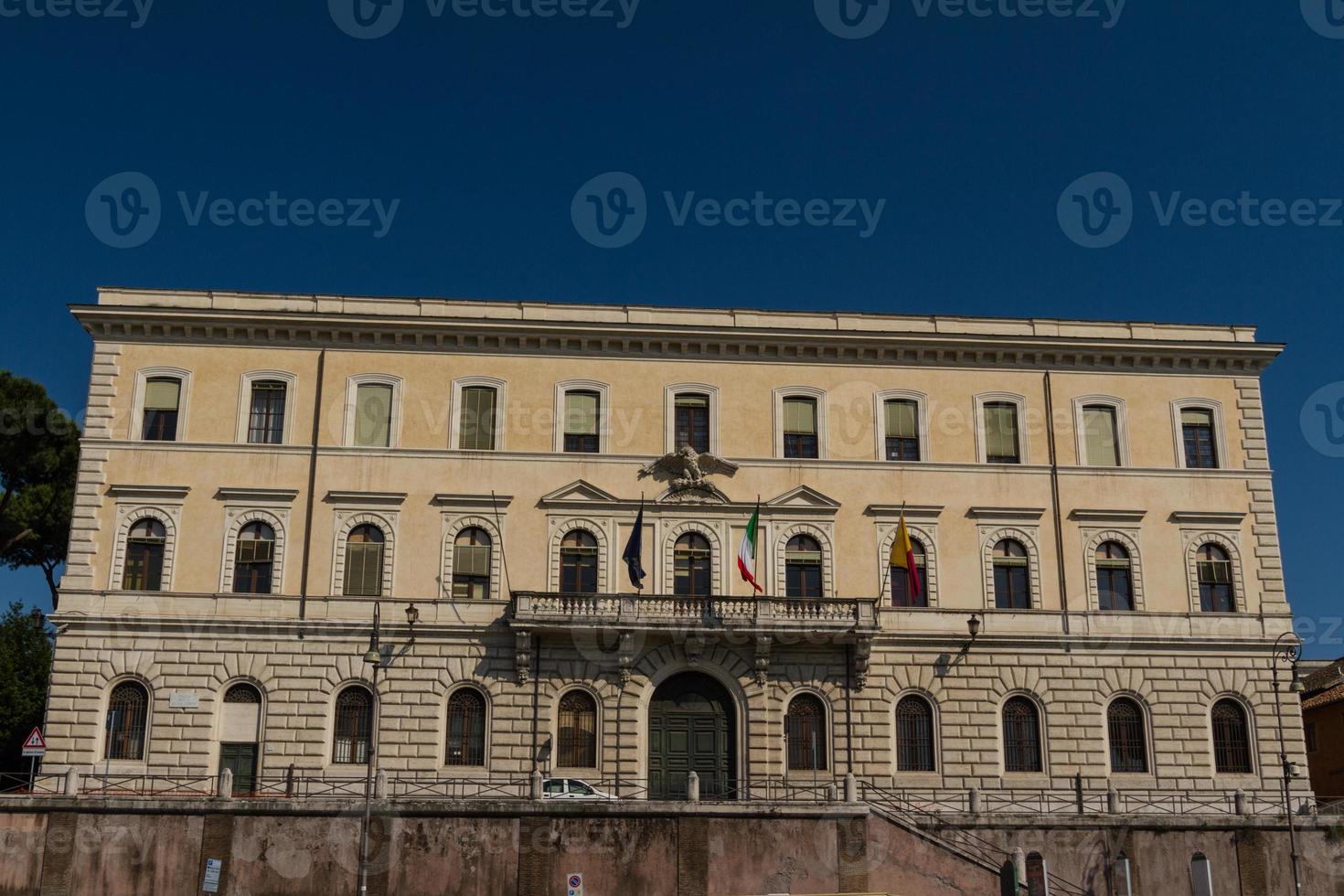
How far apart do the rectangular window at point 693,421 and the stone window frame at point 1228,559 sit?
14.3m

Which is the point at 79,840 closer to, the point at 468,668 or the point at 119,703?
the point at 119,703

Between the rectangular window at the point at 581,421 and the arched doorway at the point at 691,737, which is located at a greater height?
the rectangular window at the point at 581,421

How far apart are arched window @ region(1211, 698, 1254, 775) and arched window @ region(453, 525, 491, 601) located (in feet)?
68.4

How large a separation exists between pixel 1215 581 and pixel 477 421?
Answer: 21.9m

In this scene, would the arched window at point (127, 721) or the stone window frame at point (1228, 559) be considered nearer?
the arched window at point (127, 721)

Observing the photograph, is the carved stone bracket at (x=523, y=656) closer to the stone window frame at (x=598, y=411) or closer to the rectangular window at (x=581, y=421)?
the stone window frame at (x=598, y=411)

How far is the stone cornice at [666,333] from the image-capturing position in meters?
38.5

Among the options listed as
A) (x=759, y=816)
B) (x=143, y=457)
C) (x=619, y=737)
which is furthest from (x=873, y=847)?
(x=143, y=457)

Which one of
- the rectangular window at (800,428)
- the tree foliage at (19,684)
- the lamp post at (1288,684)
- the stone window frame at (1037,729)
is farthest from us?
the tree foliage at (19,684)

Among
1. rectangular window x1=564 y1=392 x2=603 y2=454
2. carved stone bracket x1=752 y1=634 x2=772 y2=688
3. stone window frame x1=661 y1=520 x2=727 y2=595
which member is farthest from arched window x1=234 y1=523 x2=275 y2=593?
carved stone bracket x1=752 y1=634 x2=772 y2=688

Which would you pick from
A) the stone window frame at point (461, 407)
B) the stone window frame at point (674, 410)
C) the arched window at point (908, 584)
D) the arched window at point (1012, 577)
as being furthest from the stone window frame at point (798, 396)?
the stone window frame at point (461, 407)

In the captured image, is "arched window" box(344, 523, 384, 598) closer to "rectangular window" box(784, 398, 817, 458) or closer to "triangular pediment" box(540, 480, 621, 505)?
"triangular pediment" box(540, 480, 621, 505)

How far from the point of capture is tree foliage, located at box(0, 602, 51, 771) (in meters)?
47.2

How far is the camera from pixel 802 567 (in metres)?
38.2
